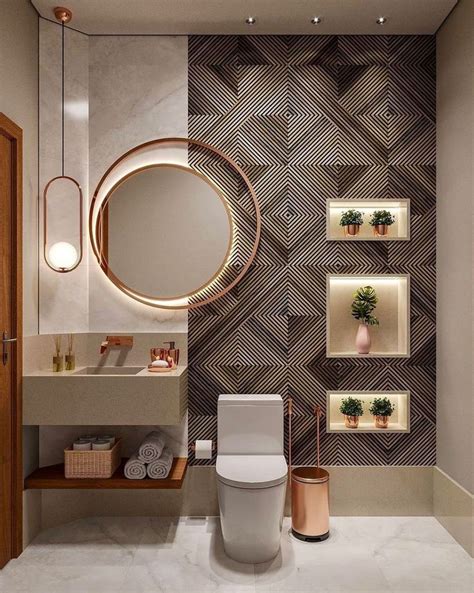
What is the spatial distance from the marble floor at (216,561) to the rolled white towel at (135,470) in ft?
1.12

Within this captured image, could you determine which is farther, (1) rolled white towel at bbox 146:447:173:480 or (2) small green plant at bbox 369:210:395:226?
(2) small green plant at bbox 369:210:395:226

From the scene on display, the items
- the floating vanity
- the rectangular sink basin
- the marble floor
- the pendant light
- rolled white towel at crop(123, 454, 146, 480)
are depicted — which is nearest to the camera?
the marble floor

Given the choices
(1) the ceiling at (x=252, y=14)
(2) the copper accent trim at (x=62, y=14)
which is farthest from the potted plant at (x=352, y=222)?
(2) the copper accent trim at (x=62, y=14)

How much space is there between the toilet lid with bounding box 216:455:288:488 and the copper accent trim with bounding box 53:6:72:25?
255 cm

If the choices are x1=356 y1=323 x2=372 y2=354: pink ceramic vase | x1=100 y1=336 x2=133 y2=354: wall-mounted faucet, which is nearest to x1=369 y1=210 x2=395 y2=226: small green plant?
x1=356 y1=323 x2=372 y2=354: pink ceramic vase

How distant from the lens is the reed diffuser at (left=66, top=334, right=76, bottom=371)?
2.85 meters

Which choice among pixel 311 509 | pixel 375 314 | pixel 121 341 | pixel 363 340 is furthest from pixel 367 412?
pixel 121 341

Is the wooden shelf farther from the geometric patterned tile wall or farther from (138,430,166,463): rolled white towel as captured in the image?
the geometric patterned tile wall

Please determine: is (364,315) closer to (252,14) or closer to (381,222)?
(381,222)

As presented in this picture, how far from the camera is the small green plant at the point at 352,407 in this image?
117 inches

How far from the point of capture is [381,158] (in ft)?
9.97
